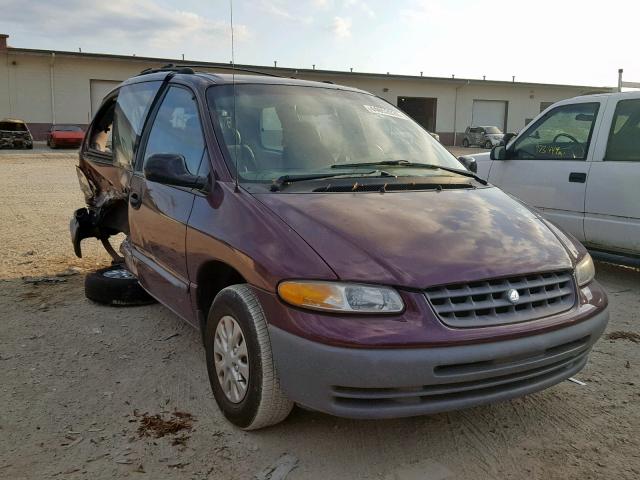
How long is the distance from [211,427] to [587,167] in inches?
183

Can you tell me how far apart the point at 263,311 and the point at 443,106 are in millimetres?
44735

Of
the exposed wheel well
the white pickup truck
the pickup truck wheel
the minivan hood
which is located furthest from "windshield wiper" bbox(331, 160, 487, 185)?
the white pickup truck

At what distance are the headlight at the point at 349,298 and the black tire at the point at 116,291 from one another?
2.85m

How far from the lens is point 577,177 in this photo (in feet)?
19.8

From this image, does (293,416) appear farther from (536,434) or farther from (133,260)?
(133,260)

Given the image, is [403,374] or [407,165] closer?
[403,374]

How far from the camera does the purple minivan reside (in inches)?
98.7

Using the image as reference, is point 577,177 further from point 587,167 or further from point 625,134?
point 625,134

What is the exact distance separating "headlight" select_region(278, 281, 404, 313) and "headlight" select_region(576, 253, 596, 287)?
1137 mm

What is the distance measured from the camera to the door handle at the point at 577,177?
19.6 ft

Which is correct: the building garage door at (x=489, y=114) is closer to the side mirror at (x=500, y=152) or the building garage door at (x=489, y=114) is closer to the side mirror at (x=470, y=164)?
the side mirror at (x=500, y=152)

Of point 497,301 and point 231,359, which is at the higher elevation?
point 497,301

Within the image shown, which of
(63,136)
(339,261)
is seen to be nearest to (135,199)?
(339,261)

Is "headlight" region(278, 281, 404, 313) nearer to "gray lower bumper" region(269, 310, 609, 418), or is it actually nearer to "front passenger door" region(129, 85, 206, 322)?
"gray lower bumper" region(269, 310, 609, 418)
